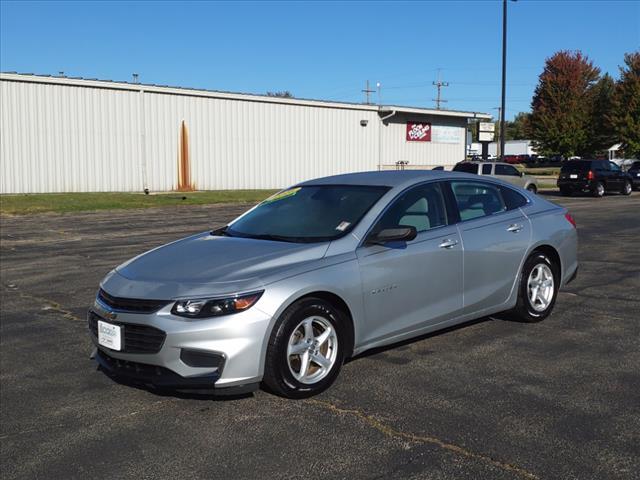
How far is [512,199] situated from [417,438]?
3.24m

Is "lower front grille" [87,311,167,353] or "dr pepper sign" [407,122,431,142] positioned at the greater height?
"dr pepper sign" [407,122,431,142]

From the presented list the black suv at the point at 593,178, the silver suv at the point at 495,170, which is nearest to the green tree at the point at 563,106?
the black suv at the point at 593,178

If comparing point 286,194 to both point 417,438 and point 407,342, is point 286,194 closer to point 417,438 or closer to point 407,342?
point 407,342

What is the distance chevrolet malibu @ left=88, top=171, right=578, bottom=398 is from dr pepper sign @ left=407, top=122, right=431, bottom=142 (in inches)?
1381

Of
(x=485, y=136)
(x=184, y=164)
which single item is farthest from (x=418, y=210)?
(x=485, y=136)

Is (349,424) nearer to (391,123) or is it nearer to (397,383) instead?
(397,383)

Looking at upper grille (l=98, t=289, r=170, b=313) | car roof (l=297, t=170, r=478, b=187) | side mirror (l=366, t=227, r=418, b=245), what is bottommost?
upper grille (l=98, t=289, r=170, b=313)

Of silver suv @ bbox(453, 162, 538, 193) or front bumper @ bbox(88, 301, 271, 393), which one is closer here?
front bumper @ bbox(88, 301, 271, 393)

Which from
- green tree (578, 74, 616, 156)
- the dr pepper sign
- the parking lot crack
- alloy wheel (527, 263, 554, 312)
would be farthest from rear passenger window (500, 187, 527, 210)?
green tree (578, 74, 616, 156)

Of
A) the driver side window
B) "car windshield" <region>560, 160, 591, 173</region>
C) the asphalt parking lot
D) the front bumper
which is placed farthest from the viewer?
"car windshield" <region>560, 160, 591, 173</region>

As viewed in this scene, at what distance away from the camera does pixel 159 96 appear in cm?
3125

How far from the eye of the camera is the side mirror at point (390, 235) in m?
4.98

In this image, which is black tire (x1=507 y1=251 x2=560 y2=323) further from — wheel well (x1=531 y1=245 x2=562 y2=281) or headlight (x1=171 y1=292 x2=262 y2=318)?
headlight (x1=171 y1=292 x2=262 y2=318)

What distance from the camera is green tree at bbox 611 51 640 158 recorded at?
4525cm
